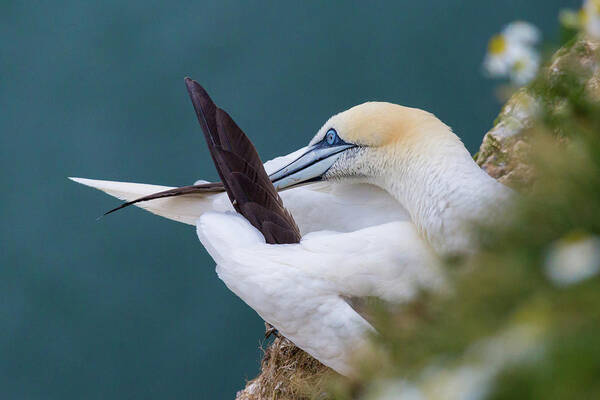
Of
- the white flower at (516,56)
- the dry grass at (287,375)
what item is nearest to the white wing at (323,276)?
the dry grass at (287,375)

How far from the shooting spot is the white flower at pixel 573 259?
0.62 metres

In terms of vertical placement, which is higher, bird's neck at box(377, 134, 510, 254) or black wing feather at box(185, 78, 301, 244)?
black wing feather at box(185, 78, 301, 244)

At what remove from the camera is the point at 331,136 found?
2496mm

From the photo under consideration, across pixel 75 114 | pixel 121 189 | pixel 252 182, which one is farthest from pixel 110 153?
pixel 252 182

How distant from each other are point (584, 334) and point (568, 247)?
0.44 feet

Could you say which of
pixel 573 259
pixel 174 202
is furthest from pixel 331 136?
pixel 573 259

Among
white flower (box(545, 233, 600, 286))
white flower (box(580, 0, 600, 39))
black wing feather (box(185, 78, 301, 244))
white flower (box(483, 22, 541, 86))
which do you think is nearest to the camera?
white flower (box(545, 233, 600, 286))

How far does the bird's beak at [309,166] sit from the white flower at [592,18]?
1.33 metres

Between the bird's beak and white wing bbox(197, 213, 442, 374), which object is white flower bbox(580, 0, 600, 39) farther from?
the bird's beak

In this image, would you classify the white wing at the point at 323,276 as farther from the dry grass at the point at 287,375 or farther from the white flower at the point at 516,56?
the white flower at the point at 516,56

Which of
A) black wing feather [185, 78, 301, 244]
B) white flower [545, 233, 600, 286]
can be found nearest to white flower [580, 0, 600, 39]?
white flower [545, 233, 600, 286]

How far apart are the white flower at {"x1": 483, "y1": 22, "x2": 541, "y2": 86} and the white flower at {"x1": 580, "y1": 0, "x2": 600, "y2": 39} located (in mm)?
129

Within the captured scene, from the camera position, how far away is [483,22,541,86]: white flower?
130 cm

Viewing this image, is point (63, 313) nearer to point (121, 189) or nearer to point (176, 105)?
point (176, 105)
